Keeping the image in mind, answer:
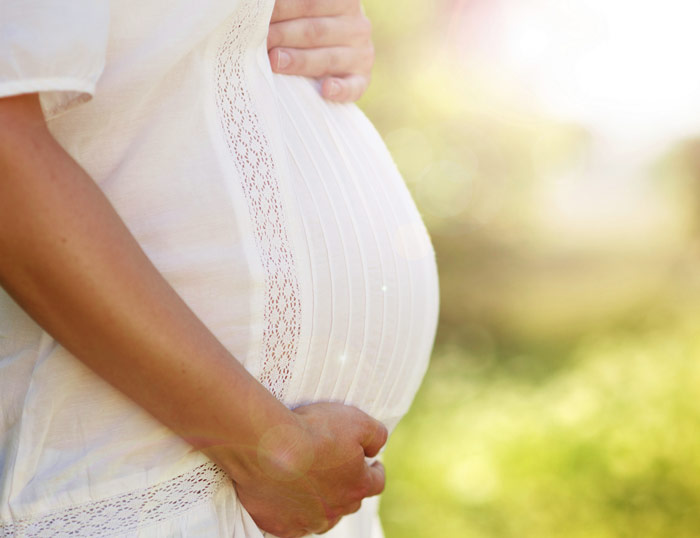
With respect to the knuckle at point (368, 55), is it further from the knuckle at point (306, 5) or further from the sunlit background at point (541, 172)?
the sunlit background at point (541, 172)

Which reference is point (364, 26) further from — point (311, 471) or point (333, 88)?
point (311, 471)

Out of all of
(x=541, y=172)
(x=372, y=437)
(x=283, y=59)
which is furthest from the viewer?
(x=541, y=172)

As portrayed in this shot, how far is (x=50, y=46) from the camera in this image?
0.71m

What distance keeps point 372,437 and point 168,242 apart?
386mm

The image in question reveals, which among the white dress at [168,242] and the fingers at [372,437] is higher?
the white dress at [168,242]

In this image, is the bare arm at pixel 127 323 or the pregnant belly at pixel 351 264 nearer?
the bare arm at pixel 127 323

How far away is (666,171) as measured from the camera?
7223 mm

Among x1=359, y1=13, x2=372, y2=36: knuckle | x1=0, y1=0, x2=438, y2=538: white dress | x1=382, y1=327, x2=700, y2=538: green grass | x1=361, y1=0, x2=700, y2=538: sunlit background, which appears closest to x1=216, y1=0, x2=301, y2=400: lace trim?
x1=0, y1=0, x2=438, y2=538: white dress

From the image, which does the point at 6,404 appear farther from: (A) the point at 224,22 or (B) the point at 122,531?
(A) the point at 224,22

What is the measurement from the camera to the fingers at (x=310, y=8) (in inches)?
47.1

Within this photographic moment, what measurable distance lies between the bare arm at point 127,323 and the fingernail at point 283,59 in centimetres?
45

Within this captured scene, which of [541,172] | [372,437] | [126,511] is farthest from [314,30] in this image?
[541,172]

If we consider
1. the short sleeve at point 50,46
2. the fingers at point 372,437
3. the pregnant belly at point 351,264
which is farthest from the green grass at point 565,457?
the short sleeve at point 50,46

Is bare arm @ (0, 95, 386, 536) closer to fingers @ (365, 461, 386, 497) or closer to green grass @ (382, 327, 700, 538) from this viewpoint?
fingers @ (365, 461, 386, 497)
